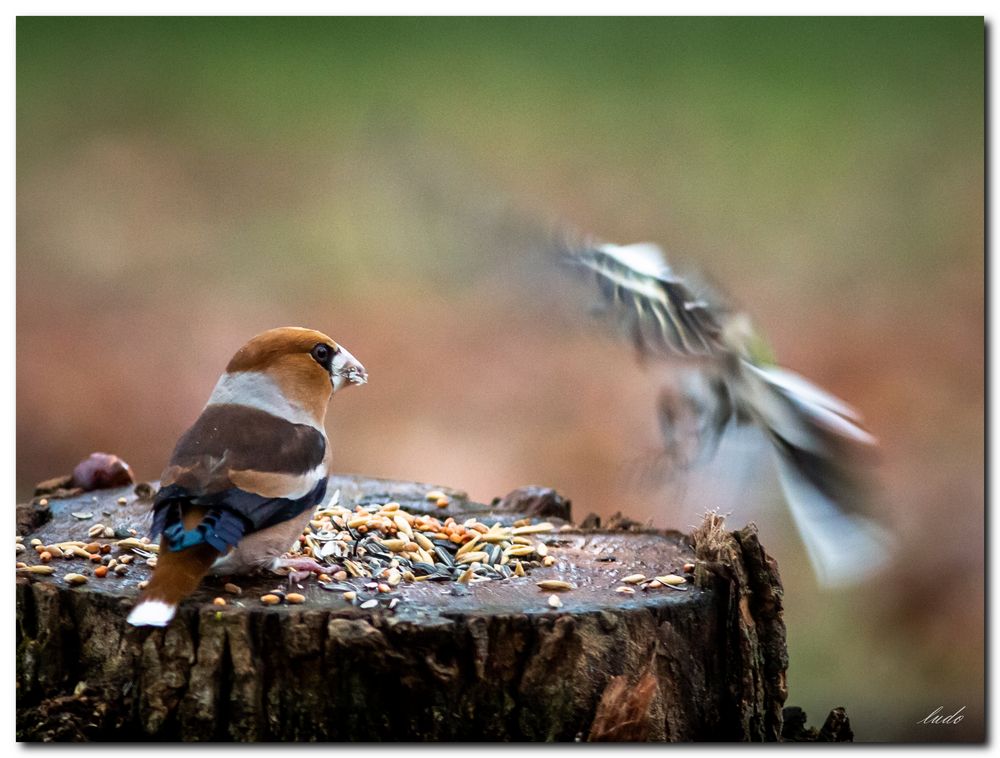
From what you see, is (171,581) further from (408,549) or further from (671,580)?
(671,580)

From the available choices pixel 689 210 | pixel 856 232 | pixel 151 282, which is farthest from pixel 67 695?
pixel 856 232

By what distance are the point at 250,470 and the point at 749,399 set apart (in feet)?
4.01

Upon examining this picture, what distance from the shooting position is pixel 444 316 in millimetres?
3467

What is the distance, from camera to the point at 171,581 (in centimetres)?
208

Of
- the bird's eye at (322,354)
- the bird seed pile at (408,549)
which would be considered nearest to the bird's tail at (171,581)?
the bird seed pile at (408,549)

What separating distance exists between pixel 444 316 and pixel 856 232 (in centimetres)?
127

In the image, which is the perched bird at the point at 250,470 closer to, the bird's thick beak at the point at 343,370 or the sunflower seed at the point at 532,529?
the bird's thick beak at the point at 343,370

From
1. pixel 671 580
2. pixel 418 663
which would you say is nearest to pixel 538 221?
pixel 671 580

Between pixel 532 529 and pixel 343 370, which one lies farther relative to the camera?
pixel 532 529

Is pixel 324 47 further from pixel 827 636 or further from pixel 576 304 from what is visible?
pixel 827 636

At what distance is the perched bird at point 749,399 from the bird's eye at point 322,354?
80cm

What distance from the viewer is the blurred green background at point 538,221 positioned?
301 cm

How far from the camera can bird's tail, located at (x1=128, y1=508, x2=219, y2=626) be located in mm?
2043

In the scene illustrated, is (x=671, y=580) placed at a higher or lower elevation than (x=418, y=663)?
higher
